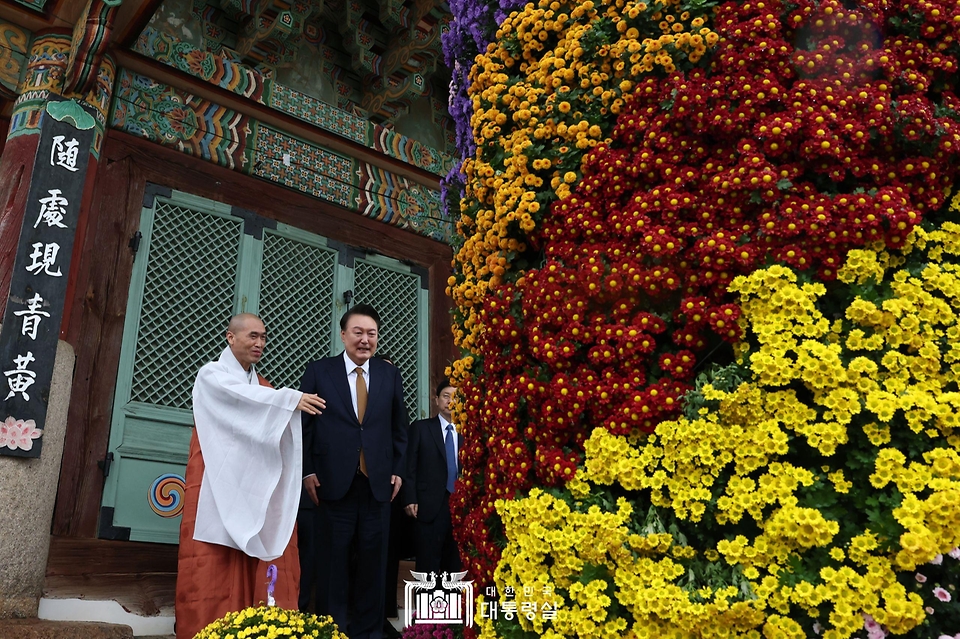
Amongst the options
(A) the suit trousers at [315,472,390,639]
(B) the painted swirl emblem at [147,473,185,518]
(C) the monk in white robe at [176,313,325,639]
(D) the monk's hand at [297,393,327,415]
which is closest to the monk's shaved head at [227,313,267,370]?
(C) the monk in white robe at [176,313,325,639]

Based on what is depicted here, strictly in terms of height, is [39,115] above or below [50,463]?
above

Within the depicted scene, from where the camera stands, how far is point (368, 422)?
13.5 ft

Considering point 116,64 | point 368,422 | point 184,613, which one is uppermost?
point 116,64

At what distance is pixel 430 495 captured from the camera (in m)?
4.70

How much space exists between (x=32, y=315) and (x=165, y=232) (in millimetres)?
1153

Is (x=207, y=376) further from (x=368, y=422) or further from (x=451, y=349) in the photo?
(x=451, y=349)

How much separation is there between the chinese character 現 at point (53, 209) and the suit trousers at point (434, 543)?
2.57m

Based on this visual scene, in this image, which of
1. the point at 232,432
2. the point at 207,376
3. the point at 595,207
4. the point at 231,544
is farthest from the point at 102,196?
the point at 595,207

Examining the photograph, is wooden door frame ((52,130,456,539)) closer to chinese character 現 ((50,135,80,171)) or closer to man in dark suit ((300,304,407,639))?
chinese character 現 ((50,135,80,171))

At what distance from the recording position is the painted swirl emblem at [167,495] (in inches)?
175

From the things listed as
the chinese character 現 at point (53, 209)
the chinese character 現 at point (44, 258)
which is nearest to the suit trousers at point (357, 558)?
the chinese character 現 at point (44, 258)

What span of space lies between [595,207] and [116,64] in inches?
150

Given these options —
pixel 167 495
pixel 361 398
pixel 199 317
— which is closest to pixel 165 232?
pixel 199 317

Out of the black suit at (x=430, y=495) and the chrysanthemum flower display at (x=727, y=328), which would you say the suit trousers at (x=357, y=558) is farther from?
the chrysanthemum flower display at (x=727, y=328)
